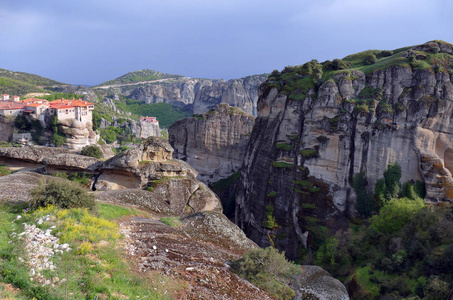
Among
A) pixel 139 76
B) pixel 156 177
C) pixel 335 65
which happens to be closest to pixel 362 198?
pixel 335 65

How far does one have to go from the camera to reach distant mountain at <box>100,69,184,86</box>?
162875 mm

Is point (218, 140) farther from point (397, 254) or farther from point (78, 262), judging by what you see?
point (78, 262)

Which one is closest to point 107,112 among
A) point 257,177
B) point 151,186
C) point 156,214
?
point 257,177

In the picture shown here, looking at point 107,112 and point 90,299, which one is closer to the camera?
point 90,299

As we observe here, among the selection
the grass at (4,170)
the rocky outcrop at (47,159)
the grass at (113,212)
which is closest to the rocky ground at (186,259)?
the grass at (113,212)

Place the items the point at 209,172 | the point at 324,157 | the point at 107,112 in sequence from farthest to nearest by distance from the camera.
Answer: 1. the point at 107,112
2. the point at 209,172
3. the point at 324,157

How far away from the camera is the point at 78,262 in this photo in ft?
20.9

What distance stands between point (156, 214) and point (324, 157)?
52.4 ft

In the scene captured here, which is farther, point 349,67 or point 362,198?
point 349,67

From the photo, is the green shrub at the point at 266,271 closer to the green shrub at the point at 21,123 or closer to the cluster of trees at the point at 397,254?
the cluster of trees at the point at 397,254

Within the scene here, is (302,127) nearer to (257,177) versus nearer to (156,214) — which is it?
(257,177)

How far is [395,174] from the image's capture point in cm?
2311

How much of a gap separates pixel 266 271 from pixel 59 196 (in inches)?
258

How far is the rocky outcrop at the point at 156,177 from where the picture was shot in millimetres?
19062
